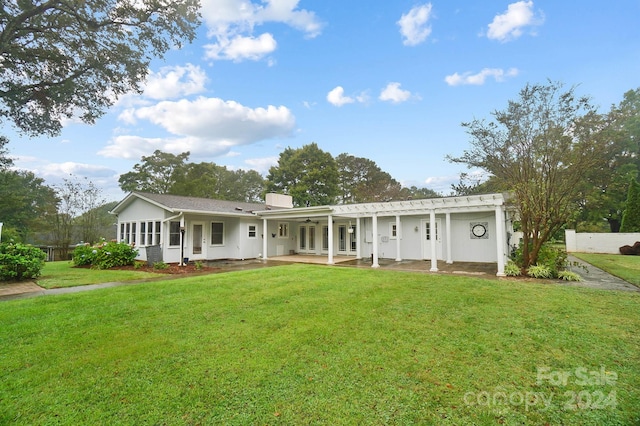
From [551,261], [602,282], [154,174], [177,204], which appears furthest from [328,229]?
[154,174]

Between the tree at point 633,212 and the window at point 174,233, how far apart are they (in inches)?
1099

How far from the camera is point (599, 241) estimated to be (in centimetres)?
1838

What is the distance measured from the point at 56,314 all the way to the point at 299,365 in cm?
471

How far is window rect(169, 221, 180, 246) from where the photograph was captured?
44.6ft

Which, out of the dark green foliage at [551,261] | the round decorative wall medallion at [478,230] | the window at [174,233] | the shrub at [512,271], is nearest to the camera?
the dark green foliage at [551,261]

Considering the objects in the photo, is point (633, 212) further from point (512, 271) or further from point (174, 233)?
point (174, 233)

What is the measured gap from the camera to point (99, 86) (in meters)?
9.45

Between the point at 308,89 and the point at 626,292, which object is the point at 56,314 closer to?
the point at 626,292

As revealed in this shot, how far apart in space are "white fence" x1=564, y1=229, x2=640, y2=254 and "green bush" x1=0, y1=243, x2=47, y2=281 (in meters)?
27.2

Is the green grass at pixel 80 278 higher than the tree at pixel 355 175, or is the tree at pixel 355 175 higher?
the tree at pixel 355 175

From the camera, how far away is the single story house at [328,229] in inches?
499

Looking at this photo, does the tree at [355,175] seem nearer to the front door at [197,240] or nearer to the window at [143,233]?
the front door at [197,240]

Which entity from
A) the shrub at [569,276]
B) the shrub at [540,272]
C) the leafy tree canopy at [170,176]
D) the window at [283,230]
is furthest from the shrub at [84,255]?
the leafy tree canopy at [170,176]

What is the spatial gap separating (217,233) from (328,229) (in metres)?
6.11
